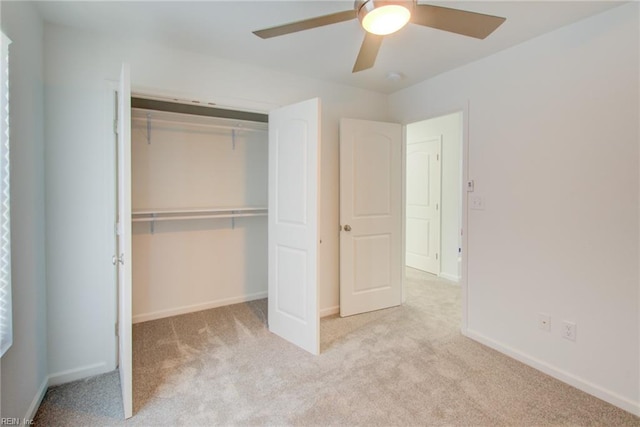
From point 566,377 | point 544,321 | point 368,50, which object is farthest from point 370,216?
point 566,377

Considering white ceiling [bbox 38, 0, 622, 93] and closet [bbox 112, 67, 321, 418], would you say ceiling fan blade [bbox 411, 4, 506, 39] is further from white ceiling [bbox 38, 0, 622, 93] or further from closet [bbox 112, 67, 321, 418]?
closet [bbox 112, 67, 321, 418]

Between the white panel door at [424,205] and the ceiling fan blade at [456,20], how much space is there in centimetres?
332

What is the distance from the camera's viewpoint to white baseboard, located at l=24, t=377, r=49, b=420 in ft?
5.84

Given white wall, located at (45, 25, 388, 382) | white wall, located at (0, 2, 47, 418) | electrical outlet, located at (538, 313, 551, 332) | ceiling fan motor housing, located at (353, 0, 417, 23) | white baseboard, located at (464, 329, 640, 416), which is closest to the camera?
ceiling fan motor housing, located at (353, 0, 417, 23)

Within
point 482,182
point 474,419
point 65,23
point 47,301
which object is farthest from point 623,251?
point 65,23

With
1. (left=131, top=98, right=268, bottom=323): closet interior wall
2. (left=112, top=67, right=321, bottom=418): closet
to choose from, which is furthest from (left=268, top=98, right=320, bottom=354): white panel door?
(left=131, top=98, right=268, bottom=323): closet interior wall

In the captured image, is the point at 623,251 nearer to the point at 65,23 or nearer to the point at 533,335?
the point at 533,335

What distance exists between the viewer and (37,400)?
1907 millimetres

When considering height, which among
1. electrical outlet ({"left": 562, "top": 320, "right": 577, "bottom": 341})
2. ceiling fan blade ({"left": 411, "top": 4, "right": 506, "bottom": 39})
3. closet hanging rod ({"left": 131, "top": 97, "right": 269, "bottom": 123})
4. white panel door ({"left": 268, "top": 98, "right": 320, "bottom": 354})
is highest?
closet hanging rod ({"left": 131, "top": 97, "right": 269, "bottom": 123})

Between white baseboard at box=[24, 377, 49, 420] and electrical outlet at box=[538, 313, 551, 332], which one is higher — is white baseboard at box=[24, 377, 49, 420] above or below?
below

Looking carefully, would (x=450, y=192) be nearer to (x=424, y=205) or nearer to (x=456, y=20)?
(x=424, y=205)

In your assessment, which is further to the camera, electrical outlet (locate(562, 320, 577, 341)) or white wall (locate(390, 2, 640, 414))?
electrical outlet (locate(562, 320, 577, 341))

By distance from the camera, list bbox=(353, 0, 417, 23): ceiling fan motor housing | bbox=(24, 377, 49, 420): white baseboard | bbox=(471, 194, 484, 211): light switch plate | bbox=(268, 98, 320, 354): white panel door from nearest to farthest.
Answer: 1. bbox=(353, 0, 417, 23): ceiling fan motor housing
2. bbox=(24, 377, 49, 420): white baseboard
3. bbox=(268, 98, 320, 354): white panel door
4. bbox=(471, 194, 484, 211): light switch plate

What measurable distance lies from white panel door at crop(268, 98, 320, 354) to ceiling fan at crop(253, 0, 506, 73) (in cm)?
88
